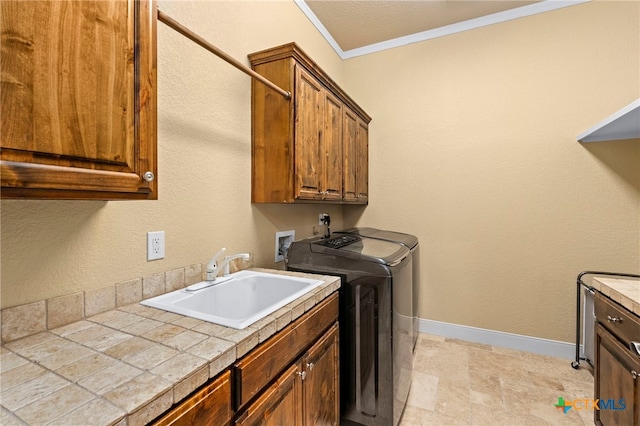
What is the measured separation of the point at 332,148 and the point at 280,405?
5.58 feet

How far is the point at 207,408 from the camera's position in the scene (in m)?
0.72

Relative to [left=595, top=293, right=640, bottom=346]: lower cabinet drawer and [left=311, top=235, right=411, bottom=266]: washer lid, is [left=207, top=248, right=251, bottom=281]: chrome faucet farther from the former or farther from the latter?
[left=595, top=293, right=640, bottom=346]: lower cabinet drawer

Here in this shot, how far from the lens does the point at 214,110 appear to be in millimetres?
1526

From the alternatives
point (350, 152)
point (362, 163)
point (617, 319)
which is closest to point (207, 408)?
point (617, 319)

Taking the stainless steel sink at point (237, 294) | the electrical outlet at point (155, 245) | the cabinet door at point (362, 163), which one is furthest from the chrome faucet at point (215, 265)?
the cabinet door at point (362, 163)

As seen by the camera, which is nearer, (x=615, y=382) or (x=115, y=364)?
(x=115, y=364)

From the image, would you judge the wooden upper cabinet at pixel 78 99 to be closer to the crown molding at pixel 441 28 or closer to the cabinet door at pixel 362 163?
the crown molding at pixel 441 28

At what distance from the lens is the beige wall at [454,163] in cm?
134

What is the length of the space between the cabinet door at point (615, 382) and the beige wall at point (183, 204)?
1831 millimetres

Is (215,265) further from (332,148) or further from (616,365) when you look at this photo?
A: (616,365)

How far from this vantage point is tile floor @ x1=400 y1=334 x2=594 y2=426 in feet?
5.66

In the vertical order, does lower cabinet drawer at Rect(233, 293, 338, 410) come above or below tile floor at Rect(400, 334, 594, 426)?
above

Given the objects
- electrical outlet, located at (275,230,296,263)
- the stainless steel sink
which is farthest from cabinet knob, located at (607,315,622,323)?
electrical outlet, located at (275,230,296,263)

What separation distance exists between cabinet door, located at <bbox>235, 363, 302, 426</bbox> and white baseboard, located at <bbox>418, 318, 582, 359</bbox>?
82.4 inches
